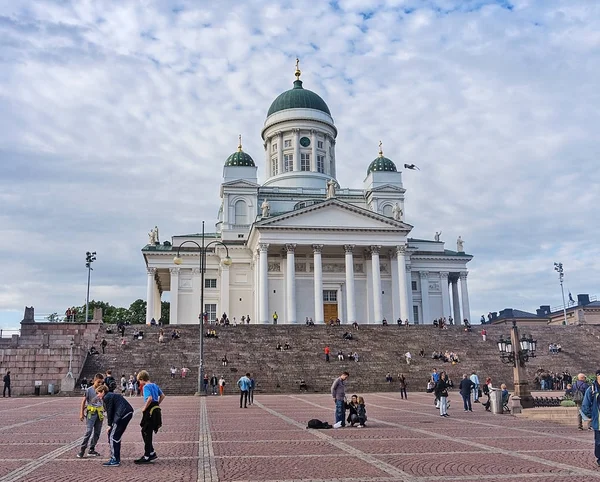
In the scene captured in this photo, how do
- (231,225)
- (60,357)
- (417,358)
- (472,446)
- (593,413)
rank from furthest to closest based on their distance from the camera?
(231,225)
(417,358)
(60,357)
(472,446)
(593,413)

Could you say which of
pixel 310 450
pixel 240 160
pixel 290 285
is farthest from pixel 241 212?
pixel 310 450

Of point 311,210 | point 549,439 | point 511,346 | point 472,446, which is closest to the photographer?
point 472,446

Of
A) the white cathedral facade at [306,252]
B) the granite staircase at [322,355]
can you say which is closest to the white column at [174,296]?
the white cathedral facade at [306,252]

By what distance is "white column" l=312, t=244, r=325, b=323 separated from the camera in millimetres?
60906

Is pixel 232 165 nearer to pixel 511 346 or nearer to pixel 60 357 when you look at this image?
pixel 60 357

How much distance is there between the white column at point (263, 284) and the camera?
6154 cm

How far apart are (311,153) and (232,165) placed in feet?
38.8

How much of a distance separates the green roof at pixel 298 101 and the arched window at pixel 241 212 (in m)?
17.8

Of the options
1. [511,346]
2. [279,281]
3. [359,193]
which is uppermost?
[359,193]

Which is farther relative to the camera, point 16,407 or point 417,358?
point 417,358

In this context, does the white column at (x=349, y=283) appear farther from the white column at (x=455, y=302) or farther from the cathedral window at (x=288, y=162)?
the cathedral window at (x=288, y=162)

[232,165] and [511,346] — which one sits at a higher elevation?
[232,165]

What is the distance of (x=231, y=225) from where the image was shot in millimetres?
72812

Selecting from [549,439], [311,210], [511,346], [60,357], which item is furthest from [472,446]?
[311,210]
